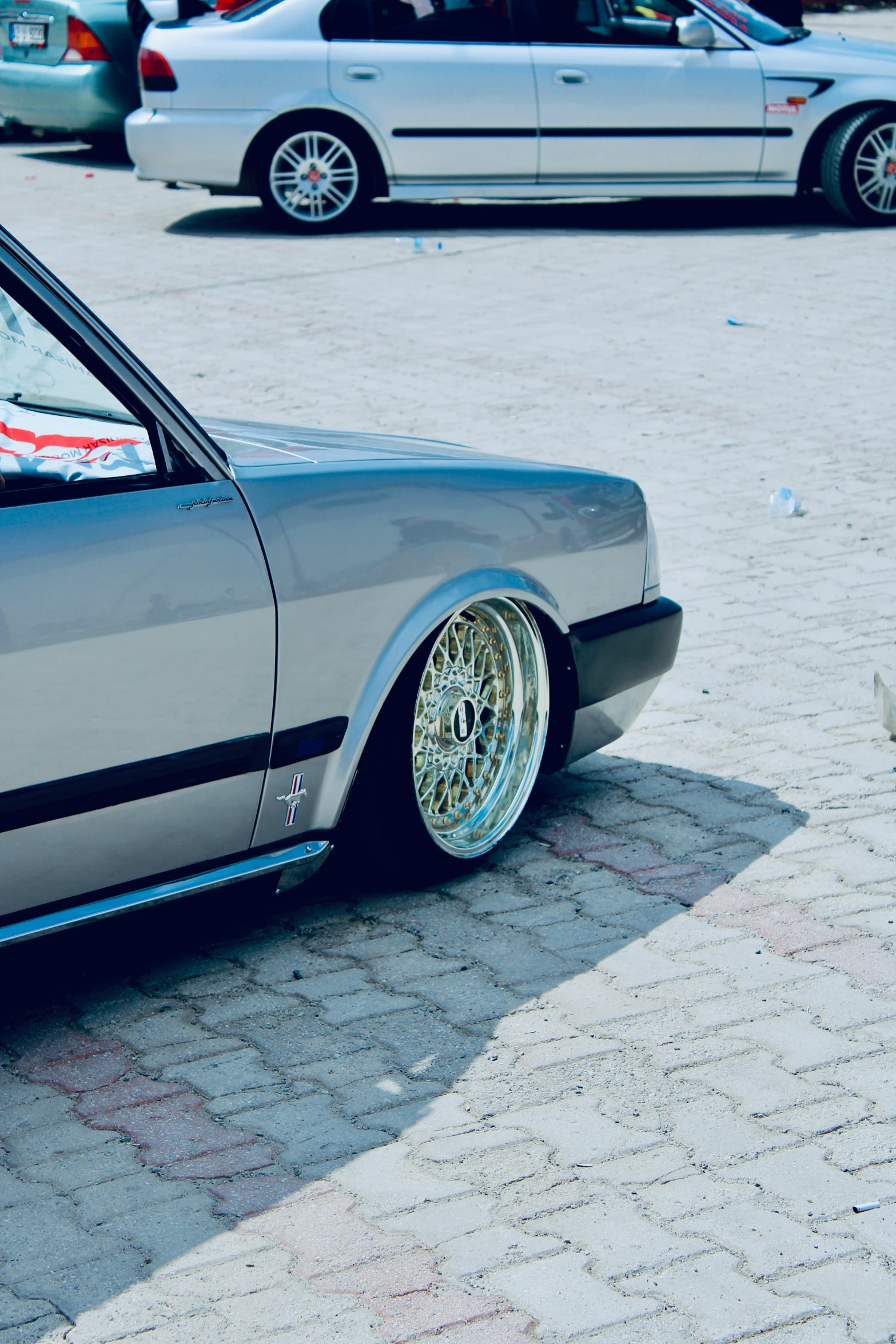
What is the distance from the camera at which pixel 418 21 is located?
11594mm

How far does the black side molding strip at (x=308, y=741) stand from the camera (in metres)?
3.45

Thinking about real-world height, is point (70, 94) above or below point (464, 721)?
above

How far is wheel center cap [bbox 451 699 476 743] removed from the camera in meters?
3.98

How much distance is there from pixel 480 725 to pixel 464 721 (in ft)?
0.28

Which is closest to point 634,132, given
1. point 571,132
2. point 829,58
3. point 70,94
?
point 571,132

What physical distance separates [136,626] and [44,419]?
2.28 feet

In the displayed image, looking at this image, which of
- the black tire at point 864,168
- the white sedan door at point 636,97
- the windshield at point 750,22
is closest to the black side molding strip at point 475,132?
the white sedan door at point 636,97

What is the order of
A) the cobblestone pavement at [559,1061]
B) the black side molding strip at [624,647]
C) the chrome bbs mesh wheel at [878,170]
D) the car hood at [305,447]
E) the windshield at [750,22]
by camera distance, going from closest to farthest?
the cobblestone pavement at [559,1061] < the car hood at [305,447] < the black side molding strip at [624,647] < the windshield at [750,22] < the chrome bbs mesh wheel at [878,170]

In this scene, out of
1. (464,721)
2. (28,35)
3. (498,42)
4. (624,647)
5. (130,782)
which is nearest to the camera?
(130,782)

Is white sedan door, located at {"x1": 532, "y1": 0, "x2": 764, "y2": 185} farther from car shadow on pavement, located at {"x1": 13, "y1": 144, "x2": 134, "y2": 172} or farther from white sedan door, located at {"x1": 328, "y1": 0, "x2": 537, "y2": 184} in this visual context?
car shadow on pavement, located at {"x1": 13, "y1": 144, "x2": 134, "y2": 172}

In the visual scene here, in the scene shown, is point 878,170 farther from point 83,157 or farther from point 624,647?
point 624,647

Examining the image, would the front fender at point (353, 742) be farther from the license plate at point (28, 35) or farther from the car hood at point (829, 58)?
the license plate at point (28, 35)

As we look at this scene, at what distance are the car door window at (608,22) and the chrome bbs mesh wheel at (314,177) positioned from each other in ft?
5.18

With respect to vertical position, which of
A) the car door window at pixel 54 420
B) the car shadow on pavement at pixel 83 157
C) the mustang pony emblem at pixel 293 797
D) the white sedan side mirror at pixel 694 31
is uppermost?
the white sedan side mirror at pixel 694 31
